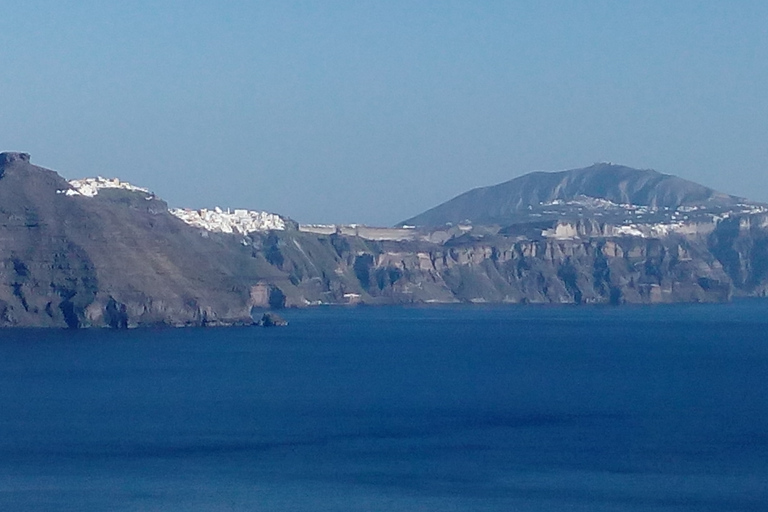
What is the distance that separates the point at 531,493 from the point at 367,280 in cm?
13465

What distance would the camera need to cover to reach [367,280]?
171m

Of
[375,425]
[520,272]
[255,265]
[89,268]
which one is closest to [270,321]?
[89,268]

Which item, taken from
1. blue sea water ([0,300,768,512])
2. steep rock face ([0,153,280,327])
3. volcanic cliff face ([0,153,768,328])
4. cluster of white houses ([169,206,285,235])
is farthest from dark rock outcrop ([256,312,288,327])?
cluster of white houses ([169,206,285,235])

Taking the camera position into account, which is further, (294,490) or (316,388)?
(316,388)

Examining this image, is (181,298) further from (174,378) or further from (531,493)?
(531,493)

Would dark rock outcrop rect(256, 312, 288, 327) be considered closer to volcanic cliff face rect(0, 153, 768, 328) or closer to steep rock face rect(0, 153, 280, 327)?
volcanic cliff face rect(0, 153, 768, 328)

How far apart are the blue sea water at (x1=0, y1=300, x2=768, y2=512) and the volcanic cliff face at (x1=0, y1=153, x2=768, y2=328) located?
506 centimetres

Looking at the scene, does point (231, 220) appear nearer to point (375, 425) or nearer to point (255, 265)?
point (255, 265)

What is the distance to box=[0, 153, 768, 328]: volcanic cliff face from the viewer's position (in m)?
92.5

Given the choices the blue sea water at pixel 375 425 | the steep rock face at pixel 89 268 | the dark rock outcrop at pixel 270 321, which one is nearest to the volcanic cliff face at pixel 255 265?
the steep rock face at pixel 89 268

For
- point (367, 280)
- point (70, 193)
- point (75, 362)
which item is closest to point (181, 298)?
point (70, 193)

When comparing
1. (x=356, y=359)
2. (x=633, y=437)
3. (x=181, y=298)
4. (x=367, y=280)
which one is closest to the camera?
(x=633, y=437)

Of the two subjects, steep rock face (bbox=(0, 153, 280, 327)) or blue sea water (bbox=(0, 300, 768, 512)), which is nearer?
blue sea water (bbox=(0, 300, 768, 512))

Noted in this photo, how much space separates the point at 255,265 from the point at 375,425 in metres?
102
